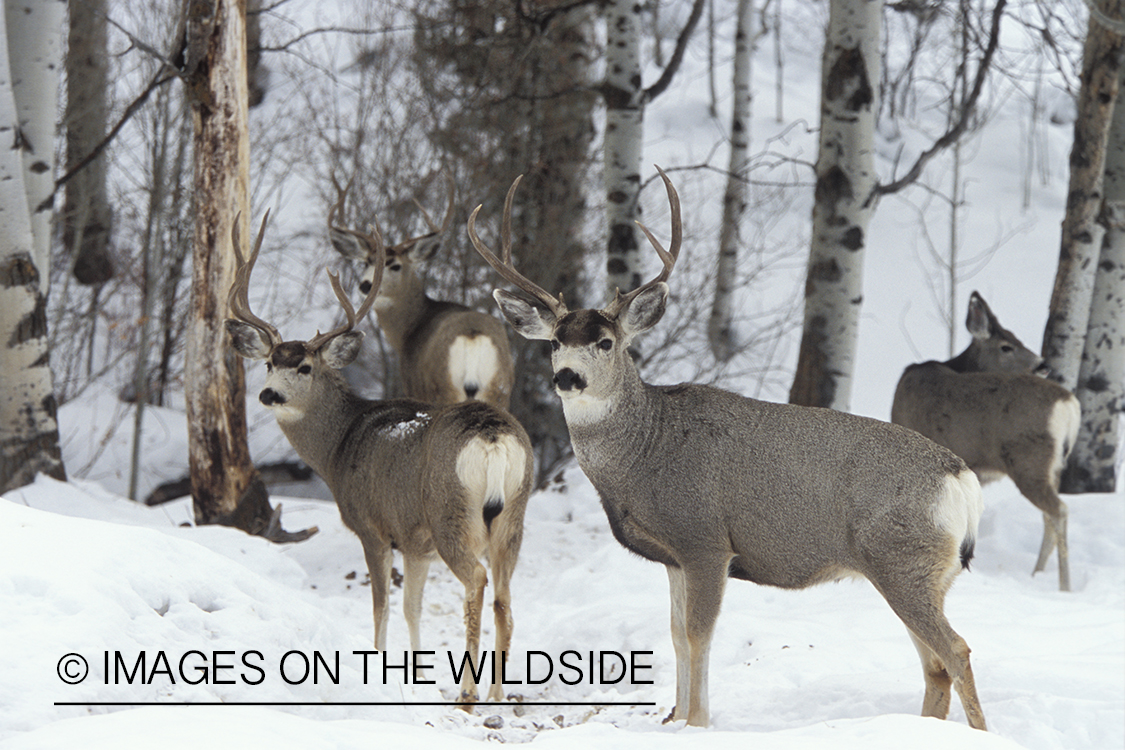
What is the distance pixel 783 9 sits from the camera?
32.7 meters

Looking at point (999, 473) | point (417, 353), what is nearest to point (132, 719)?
point (417, 353)

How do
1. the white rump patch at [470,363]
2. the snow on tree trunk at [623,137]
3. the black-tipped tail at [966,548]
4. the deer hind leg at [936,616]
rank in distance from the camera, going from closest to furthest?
the deer hind leg at [936,616], the black-tipped tail at [966,548], the white rump patch at [470,363], the snow on tree trunk at [623,137]

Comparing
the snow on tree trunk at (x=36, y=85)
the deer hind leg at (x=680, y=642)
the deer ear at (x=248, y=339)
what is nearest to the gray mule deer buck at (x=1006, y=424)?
the deer hind leg at (x=680, y=642)

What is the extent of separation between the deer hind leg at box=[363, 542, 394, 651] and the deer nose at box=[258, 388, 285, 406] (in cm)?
96

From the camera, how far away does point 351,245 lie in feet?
25.6

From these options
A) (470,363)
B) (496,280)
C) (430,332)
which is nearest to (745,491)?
(470,363)

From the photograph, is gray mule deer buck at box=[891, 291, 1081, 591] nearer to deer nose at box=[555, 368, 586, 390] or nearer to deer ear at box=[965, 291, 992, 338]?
deer ear at box=[965, 291, 992, 338]

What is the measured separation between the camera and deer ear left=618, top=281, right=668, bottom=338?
423 centimetres

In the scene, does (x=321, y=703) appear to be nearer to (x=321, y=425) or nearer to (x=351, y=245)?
(x=321, y=425)

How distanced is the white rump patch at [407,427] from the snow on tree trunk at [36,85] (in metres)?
3.45

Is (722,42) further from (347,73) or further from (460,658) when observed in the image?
(460,658)

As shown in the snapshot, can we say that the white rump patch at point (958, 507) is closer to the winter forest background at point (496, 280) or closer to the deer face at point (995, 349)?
the winter forest background at point (496, 280)

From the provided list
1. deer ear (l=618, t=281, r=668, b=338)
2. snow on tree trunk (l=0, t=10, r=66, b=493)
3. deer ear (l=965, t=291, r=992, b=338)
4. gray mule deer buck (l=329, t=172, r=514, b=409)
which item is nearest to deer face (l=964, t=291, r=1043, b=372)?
deer ear (l=965, t=291, r=992, b=338)

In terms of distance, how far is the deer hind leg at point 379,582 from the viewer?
518cm
